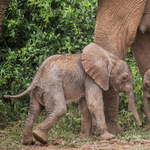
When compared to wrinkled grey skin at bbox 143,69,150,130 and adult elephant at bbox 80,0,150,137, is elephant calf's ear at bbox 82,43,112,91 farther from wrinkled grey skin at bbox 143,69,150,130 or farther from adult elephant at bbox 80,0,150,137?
wrinkled grey skin at bbox 143,69,150,130

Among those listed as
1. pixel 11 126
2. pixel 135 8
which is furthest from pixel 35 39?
pixel 135 8

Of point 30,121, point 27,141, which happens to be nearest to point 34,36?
point 30,121

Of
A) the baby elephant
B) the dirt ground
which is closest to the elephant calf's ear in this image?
the baby elephant

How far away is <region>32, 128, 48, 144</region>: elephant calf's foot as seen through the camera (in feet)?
12.4

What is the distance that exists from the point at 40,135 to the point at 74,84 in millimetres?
654

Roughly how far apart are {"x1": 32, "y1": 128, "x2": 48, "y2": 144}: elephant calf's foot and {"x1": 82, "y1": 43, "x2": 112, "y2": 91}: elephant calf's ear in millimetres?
791

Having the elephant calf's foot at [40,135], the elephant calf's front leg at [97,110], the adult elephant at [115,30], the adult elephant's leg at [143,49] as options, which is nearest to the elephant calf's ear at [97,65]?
the elephant calf's front leg at [97,110]

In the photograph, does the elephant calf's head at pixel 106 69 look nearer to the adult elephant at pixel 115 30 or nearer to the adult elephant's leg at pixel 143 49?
the adult elephant at pixel 115 30

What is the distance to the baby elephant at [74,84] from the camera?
3916 mm

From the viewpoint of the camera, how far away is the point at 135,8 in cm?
469

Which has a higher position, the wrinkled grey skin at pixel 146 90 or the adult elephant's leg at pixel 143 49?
the adult elephant's leg at pixel 143 49

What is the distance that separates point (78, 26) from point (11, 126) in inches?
70.0

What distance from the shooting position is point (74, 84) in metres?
4.11

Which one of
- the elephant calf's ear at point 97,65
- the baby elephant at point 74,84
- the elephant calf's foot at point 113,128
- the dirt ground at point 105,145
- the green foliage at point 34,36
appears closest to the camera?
the dirt ground at point 105,145
